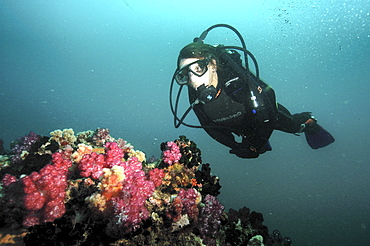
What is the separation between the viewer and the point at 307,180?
219 feet

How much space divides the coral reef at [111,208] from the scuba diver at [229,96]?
191 cm

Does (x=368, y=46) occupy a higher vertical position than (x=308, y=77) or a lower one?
lower

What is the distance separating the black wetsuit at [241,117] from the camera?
15.3ft

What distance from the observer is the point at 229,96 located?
17.1 ft

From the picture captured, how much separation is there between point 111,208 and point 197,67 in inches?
157

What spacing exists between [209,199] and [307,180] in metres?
80.2

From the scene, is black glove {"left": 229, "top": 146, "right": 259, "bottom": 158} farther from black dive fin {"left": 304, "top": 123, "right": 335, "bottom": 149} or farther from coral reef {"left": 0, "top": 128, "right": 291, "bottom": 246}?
black dive fin {"left": 304, "top": 123, "right": 335, "bottom": 149}

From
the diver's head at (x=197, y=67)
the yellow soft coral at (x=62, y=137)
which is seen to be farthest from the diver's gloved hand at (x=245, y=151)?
the yellow soft coral at (x=62, y=137)

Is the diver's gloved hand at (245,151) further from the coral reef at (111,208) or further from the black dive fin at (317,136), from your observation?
the black dive fin at (317,136)

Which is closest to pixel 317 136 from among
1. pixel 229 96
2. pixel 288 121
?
pixel 288 121

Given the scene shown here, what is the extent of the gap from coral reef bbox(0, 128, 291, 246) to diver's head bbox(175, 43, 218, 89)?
2596 millimetres

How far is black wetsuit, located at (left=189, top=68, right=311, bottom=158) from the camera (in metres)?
4.66

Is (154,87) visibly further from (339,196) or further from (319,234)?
(319,234)

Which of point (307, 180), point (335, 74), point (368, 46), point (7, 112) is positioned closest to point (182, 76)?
point (307, 180)
